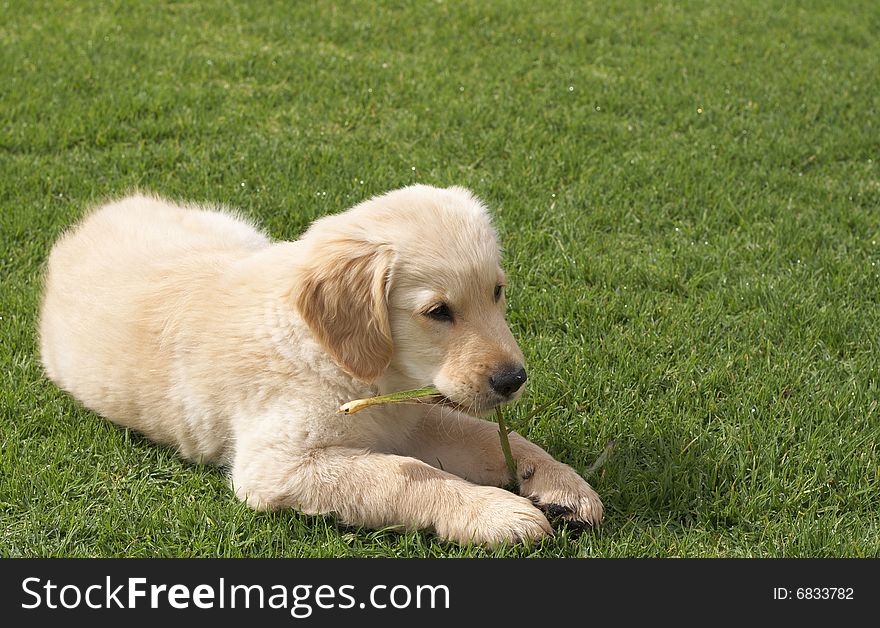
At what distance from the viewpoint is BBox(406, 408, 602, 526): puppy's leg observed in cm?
371

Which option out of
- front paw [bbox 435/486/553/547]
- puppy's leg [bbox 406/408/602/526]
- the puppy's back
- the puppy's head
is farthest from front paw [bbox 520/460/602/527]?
the puppy's back

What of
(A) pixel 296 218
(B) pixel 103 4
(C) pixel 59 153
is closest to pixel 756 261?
(A) pixel 296 218

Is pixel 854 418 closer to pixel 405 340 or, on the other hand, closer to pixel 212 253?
pixel 405 340

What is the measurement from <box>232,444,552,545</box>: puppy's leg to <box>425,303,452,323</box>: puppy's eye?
0.52 metres

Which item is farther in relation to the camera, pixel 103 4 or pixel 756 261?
pixel 103 4

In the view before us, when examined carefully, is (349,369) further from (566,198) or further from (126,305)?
(566,198)

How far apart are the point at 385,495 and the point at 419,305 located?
2.20 ft

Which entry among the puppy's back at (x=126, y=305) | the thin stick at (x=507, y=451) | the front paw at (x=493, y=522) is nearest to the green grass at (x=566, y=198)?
the front paw at (x=493, y=522)

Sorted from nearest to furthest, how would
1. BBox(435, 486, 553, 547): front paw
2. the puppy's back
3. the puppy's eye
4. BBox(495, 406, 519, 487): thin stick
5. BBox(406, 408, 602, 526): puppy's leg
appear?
1. BBox(435, 486, 553, 547): front paw
2. the puppy's eye
3. BBox(406, 408, 602, 526): puppy's leg
4. BBox(495, 406, 519, 487): thin stick
5. the puppy's back

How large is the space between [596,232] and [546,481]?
8.85 feet

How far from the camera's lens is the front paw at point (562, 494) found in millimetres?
3689

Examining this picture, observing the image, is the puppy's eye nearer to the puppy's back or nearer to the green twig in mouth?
the green twig in mouth

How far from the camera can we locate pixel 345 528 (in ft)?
12.2

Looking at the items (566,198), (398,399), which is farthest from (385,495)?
(566,198)
